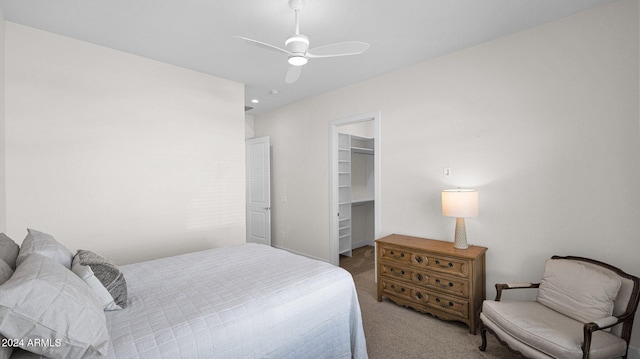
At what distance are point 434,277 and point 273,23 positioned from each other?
2.77m

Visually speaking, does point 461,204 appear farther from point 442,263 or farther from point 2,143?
point 2,143

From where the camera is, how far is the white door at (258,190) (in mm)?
5023

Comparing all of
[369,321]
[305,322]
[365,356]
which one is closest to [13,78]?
[305,322]

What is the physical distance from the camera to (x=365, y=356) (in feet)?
6.52

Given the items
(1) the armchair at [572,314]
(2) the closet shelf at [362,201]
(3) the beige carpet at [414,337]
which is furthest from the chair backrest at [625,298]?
(2) the closet shelf at [362,201]

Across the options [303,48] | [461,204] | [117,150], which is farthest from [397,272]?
[117,150]

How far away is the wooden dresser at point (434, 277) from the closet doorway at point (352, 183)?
63 centimetres

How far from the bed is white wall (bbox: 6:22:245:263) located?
3.21ft

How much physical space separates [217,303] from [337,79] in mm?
3062

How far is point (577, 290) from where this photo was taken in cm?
197

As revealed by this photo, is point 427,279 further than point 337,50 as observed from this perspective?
Yes

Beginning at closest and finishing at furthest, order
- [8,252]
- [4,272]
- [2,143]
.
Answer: [4,272], [8,252], [2,143]

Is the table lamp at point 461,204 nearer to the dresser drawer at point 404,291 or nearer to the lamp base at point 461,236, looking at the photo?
the lamp base at point 461,236

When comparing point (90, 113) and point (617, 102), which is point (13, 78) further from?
point (617, 102)
